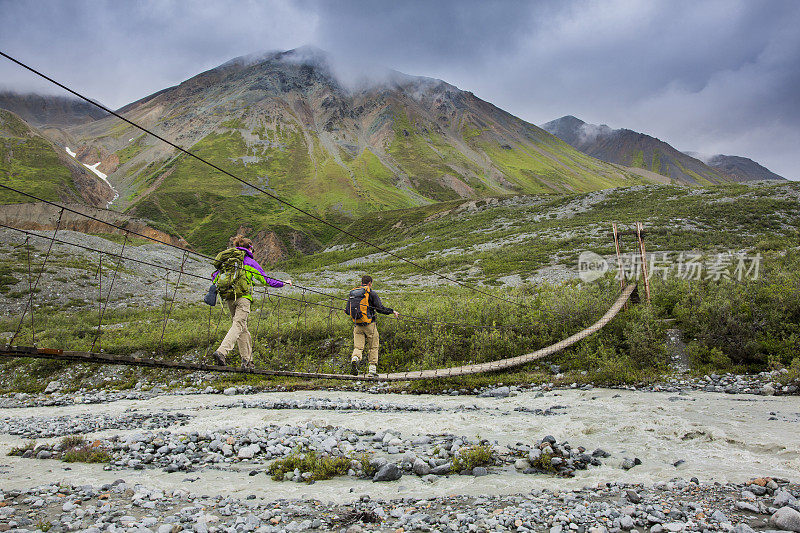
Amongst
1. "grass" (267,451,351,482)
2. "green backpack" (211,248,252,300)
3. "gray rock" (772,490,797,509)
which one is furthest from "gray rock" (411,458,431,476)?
"green backpack" (211,248,252,300)

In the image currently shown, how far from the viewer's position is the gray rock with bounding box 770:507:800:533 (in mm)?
4093

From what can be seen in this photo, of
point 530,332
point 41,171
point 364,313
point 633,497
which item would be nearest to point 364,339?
point 364,313

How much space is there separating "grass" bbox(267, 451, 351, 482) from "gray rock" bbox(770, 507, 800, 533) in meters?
5.38

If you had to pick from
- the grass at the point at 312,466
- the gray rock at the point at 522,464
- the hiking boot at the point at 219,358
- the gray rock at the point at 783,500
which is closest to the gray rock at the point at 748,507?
the gray rock at the point at 783,500

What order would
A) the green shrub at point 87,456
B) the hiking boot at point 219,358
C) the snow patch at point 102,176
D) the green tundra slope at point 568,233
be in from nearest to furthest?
1. the green shrub at point 87,456
2. the hiking boot at point 219,358
3. the green tundra slope at point 568,233
4. the snow patch at point 102,176

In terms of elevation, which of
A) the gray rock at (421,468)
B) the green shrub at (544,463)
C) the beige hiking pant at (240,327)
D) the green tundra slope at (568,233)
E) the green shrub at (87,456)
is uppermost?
the green tundra slope at (568,233)

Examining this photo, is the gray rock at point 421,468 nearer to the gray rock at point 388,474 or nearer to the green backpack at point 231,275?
the gray rock at point 388,474

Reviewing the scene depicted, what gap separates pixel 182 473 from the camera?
699 centimetres

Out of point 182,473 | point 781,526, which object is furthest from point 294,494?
point 781,526

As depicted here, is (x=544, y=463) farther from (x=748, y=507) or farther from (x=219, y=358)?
(x=219, y=358)

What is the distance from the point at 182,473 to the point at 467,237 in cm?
5666

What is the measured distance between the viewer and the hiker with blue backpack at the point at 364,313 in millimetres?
12258

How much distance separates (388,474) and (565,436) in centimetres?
374

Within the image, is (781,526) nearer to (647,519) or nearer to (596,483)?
(647,519)
